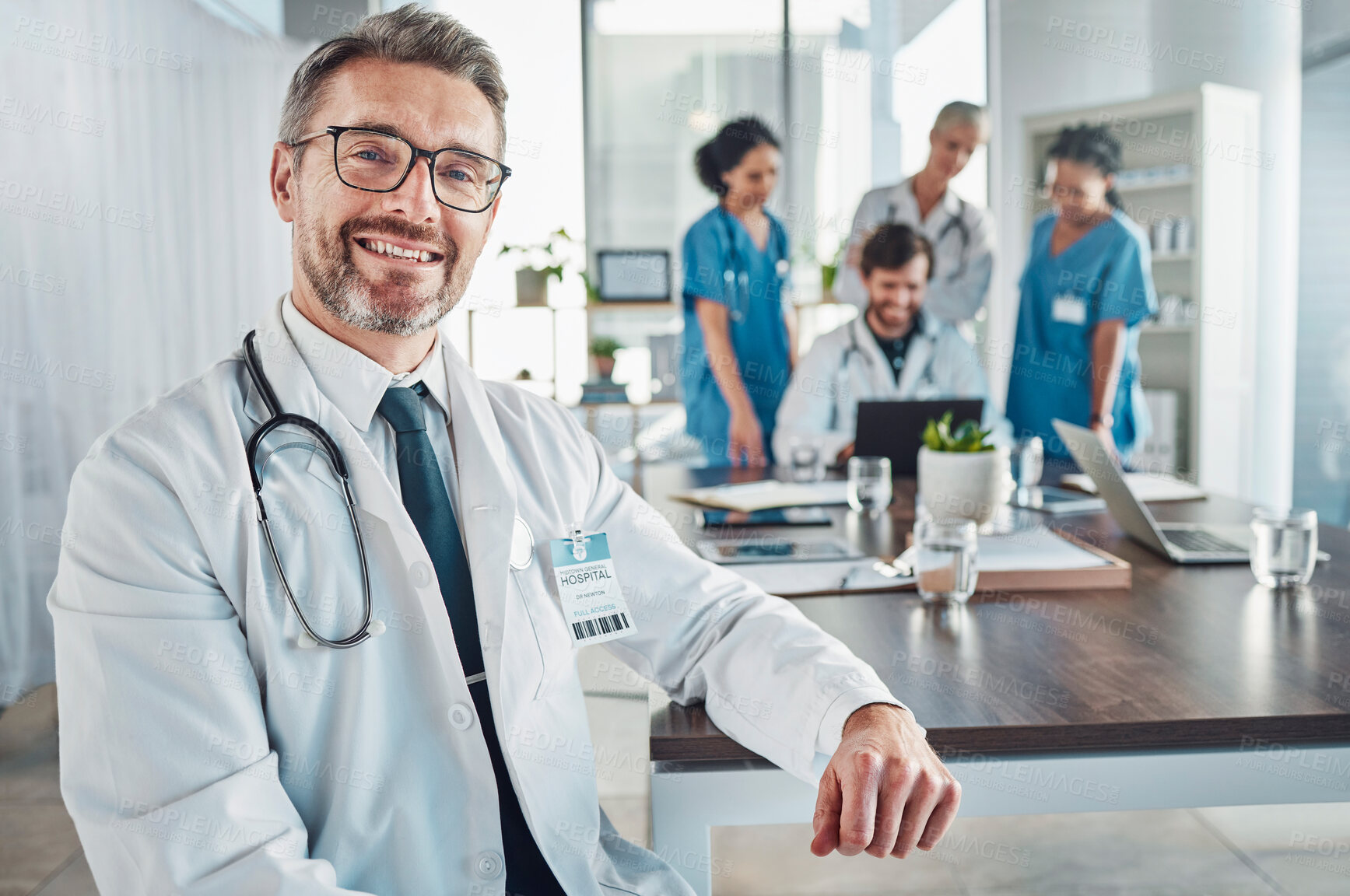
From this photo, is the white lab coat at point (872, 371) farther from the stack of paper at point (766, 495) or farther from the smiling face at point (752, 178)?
the stack of paper at point (766, 495)

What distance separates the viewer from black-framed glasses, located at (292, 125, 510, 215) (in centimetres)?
122

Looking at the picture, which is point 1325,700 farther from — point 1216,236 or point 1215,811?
point 1216,236

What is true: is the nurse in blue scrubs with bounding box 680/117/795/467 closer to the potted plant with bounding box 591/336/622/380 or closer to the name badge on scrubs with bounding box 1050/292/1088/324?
the name badge on scrubs with bounding box 1050/292/1088/324

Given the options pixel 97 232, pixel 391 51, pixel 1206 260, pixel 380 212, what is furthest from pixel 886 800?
pixel 1206 260

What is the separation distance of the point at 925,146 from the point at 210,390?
5617mm

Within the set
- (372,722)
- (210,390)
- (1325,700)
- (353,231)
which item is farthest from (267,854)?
(1325,700)

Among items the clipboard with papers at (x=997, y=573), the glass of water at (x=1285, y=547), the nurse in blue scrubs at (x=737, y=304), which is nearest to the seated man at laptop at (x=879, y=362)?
the nurse in blue scrubs at (x=737, y=304)

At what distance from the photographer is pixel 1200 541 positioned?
1775 millimetres

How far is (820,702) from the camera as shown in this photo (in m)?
1.05

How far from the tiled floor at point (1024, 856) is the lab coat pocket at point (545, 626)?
76 cm

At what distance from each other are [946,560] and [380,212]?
90cm

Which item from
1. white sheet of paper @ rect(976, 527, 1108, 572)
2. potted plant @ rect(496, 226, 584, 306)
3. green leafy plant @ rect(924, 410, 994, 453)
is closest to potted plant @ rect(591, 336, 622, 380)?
potted plant @ rect(496, 226, 584, 306)

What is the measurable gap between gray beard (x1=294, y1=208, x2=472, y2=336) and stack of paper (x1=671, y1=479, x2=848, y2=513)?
1.09 metres

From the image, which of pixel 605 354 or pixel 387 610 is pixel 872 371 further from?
pixel 387 610
